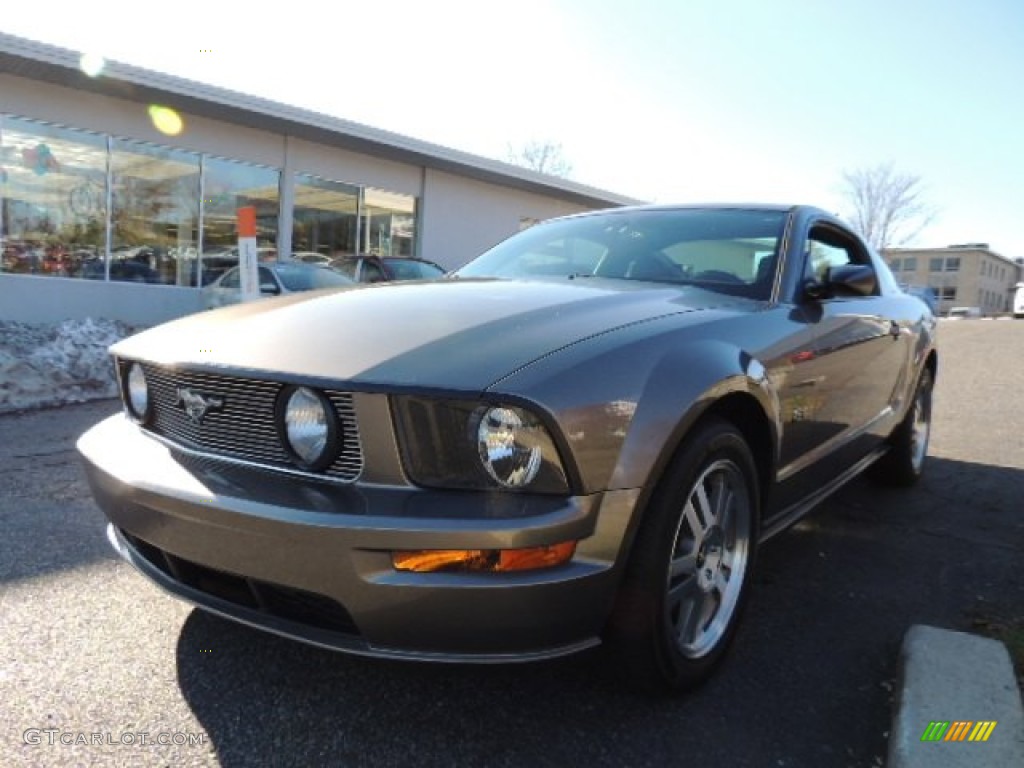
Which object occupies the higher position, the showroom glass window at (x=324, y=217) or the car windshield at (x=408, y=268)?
the showroom glass window at (x=324, y=217)

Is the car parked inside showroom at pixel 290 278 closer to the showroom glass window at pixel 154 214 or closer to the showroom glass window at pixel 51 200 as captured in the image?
the showroom glass window at pixel 154 214

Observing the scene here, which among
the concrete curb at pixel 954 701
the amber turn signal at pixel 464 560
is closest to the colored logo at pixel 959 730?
the concrete curb at pixel 954 701

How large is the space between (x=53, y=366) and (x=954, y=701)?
7.46 metres

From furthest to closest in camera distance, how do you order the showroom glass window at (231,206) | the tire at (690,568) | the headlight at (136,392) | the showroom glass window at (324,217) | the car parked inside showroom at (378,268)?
1. the showroom glass window at (324,217)
2. the showroom glass window at (231,206)
3. the car parked inside showroom at (378,268)
4. the headlight at (136,392)
5. the tire at (690,568)

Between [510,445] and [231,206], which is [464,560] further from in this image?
[231,206]

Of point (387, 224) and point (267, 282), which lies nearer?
point (267, 282)

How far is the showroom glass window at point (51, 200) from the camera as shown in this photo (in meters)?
10.8

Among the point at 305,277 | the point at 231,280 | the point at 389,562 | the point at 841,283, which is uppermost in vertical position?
the point at 841,283

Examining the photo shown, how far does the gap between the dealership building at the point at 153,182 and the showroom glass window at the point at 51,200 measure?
0.02m

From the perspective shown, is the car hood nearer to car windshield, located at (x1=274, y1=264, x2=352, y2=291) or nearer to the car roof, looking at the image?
the car roof

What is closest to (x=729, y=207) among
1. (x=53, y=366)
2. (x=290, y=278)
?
(x=53, y=366)

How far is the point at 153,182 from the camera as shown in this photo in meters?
12.3

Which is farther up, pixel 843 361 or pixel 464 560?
pixel 843 361

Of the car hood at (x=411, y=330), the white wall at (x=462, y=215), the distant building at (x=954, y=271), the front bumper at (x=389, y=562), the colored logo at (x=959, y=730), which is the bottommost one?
the colored logo at (x=959, y=730)
